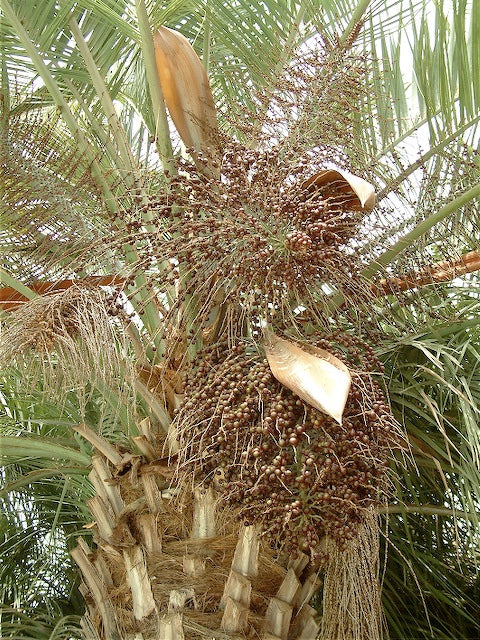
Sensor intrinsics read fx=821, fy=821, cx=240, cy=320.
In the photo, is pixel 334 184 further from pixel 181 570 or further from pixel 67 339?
pixel 181 570

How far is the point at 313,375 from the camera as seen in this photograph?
1589mm

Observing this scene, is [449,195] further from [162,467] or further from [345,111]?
[162,467]

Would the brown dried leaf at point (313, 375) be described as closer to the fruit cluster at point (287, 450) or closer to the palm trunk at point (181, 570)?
the fruit cluster at point (287, 450)

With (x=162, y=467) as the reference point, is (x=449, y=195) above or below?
above

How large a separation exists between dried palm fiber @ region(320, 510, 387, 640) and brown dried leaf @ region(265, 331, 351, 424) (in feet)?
1.42

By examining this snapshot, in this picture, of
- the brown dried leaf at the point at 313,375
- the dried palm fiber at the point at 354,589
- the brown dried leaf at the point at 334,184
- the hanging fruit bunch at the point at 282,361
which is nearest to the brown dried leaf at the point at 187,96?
the hanging fruit bunch at the point at 282,361

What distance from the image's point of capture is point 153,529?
→ 7.00ft

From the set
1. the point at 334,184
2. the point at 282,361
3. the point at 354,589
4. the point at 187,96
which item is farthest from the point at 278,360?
the point at 187,96

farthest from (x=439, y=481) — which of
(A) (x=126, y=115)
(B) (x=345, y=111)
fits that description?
(A) (x=126, y=115)

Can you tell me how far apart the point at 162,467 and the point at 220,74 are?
180 cm

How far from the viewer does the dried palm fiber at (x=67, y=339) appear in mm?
1882

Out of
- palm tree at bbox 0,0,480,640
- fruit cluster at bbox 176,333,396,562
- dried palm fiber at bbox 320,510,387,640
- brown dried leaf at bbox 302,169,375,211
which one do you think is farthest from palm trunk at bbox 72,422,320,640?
brown dried leaf at bbox 302,169,375,211

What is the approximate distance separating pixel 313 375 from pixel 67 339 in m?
0.62

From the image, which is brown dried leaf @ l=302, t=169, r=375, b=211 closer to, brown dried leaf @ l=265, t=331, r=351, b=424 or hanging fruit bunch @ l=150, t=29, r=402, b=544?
hanging fruit bunch @ l=150, t=29, r=402, b=544
